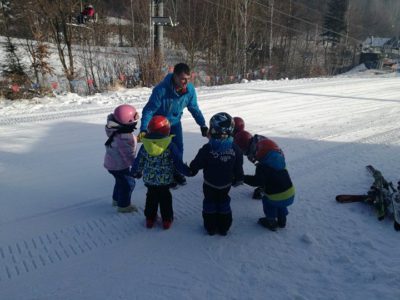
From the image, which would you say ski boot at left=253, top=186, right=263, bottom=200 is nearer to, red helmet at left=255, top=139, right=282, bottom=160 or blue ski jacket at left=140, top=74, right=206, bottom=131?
red helmet at left=255, top=139, right=282, bottom=160

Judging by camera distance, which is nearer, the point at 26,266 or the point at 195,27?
the point at 26,266

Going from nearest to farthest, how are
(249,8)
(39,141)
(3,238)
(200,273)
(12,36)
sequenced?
(200,273) → (3,238) → (39,141) → (12,36) → (249,8)

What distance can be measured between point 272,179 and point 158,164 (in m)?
1.23

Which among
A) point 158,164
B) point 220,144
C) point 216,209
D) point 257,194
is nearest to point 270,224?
point 216,209

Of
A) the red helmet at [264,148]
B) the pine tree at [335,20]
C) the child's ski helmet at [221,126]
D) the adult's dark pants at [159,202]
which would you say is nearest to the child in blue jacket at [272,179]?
the red helmet at [264,148]

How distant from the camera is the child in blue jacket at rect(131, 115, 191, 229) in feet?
11.2

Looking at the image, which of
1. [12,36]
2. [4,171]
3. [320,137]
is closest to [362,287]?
[320,137]

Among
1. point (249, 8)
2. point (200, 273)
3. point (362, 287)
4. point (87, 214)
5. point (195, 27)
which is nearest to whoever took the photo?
point (362, 287)

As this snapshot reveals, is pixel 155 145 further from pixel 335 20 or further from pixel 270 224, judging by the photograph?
pixel 335 20

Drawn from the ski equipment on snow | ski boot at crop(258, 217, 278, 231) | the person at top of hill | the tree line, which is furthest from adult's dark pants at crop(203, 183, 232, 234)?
the person at top of hill

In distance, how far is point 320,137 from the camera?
6.78 meters

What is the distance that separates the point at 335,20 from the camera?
147ft

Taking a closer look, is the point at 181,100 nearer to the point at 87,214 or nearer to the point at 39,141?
the point at 87,214

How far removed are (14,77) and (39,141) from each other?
824 cm
